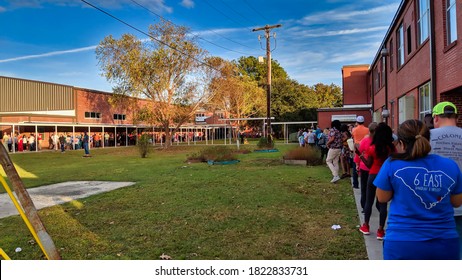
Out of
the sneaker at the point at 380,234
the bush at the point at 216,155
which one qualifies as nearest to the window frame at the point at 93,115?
the bush at the point at 216,155

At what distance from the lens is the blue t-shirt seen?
220 cm

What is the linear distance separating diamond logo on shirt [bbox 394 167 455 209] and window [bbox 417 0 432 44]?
1111 centimetres

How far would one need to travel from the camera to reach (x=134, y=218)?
20.1 ft

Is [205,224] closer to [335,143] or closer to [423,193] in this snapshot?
[423,193]

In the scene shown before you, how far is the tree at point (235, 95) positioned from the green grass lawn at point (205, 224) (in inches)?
1012

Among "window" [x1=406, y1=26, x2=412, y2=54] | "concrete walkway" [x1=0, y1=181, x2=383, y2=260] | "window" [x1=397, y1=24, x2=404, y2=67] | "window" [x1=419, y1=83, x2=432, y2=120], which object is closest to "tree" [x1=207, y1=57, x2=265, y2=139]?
"window" [x1=397, y1=24, x2=404, y2=67]

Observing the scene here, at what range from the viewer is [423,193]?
2.21m

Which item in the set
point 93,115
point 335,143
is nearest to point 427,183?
point 335,143

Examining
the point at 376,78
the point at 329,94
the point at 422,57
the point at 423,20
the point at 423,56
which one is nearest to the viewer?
the point at 423,56

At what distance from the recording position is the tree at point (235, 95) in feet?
112

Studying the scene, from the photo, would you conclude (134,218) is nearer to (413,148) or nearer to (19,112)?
(413,148)

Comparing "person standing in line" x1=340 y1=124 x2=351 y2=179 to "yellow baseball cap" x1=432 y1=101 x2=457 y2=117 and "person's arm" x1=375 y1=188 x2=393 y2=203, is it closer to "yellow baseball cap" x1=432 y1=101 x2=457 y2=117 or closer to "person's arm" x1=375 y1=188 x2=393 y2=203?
"yellow baseball cap" x1=432 y1=101 x2=457 y2=117

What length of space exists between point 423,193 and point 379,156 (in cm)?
260

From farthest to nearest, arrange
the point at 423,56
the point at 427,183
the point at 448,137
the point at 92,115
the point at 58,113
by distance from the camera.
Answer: the point at 92,115
the point at 58,113
the point at 423,56
the point at 448,137
the point at 427,183
